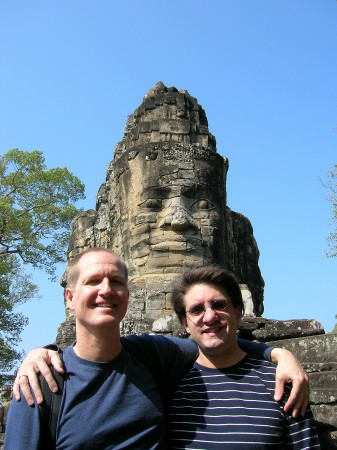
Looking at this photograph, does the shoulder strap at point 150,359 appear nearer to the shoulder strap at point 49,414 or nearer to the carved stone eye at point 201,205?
the shoulder strap at point 49,414

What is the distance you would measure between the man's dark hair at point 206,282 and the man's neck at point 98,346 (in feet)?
2.02

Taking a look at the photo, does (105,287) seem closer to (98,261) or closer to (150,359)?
(98,261)

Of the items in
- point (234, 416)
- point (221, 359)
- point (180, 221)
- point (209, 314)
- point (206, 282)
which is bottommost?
point (234, 416)

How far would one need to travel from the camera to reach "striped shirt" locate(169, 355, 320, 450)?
7.42ft

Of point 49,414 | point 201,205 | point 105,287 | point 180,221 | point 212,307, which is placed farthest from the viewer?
point 201,205

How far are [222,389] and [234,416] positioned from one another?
161 millimetres

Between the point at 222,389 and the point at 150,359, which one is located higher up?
the point at 150,359

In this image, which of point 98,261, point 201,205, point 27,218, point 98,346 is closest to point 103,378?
point 98,346

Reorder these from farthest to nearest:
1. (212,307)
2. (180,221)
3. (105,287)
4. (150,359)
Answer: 1. (180,221)
2. (212,307)
3. (150,359)
4. (105,287)

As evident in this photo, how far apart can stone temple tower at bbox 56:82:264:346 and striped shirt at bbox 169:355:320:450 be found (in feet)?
15.8

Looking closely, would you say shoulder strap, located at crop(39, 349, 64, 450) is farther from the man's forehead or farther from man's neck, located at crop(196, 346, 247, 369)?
man's neck, located at crop(196, 346, 247, 369)

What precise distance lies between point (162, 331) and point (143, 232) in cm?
258

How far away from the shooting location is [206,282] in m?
2.79

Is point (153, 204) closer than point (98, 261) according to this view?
No
